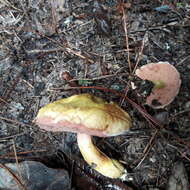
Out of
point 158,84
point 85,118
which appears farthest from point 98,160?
point 158,84

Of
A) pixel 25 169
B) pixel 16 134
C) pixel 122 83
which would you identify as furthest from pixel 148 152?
pixel 16 134

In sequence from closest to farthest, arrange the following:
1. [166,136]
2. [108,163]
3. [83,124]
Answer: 1. [83,124]
2. [108,163]
3. [166,136]

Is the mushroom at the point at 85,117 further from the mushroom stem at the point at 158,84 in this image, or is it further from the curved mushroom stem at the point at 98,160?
the mushroom stem at the point at 158,84

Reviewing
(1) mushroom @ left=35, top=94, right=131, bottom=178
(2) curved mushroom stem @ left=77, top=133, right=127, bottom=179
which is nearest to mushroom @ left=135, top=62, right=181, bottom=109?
(1) mushroom @ left=35, top=94, right=131, bottom=178

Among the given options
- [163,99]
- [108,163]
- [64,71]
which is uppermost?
[64,71]

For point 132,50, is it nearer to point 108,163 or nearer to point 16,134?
point 108,163

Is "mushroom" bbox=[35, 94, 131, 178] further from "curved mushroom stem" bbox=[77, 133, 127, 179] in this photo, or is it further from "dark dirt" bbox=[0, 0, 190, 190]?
"dark dirt" bbox=[0, 0, 190, 190]
